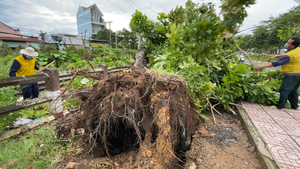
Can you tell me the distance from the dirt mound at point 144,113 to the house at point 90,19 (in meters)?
41.4

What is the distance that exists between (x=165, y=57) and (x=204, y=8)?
151 inches

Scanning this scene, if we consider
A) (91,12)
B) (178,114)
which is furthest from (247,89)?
(91,12)

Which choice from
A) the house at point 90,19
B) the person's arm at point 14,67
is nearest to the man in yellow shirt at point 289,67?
the person's arm at point 14,67

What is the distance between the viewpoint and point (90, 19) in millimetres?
38156

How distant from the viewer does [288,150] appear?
2213mm

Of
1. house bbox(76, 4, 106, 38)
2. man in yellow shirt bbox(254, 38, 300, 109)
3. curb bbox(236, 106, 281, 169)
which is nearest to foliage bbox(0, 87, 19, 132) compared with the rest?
curb bbox(236, 106, 281, 169)

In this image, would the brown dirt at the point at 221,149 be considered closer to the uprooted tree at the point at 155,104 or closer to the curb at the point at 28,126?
the uprooted tree at the point at 155,104

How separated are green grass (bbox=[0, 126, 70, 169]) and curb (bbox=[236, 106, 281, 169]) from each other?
3.06 meters

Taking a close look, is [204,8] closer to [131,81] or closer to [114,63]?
[131,81]

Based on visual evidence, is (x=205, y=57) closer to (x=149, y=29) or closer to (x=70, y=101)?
(x=70, y=101)

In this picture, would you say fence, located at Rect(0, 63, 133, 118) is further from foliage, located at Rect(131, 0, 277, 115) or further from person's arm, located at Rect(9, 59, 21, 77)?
foliage, located at Rect(131, 0, 277, 115)

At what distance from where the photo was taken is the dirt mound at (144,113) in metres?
2.02

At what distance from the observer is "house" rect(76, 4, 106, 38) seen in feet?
126

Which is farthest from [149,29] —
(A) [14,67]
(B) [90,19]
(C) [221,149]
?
(B) [90,19]
